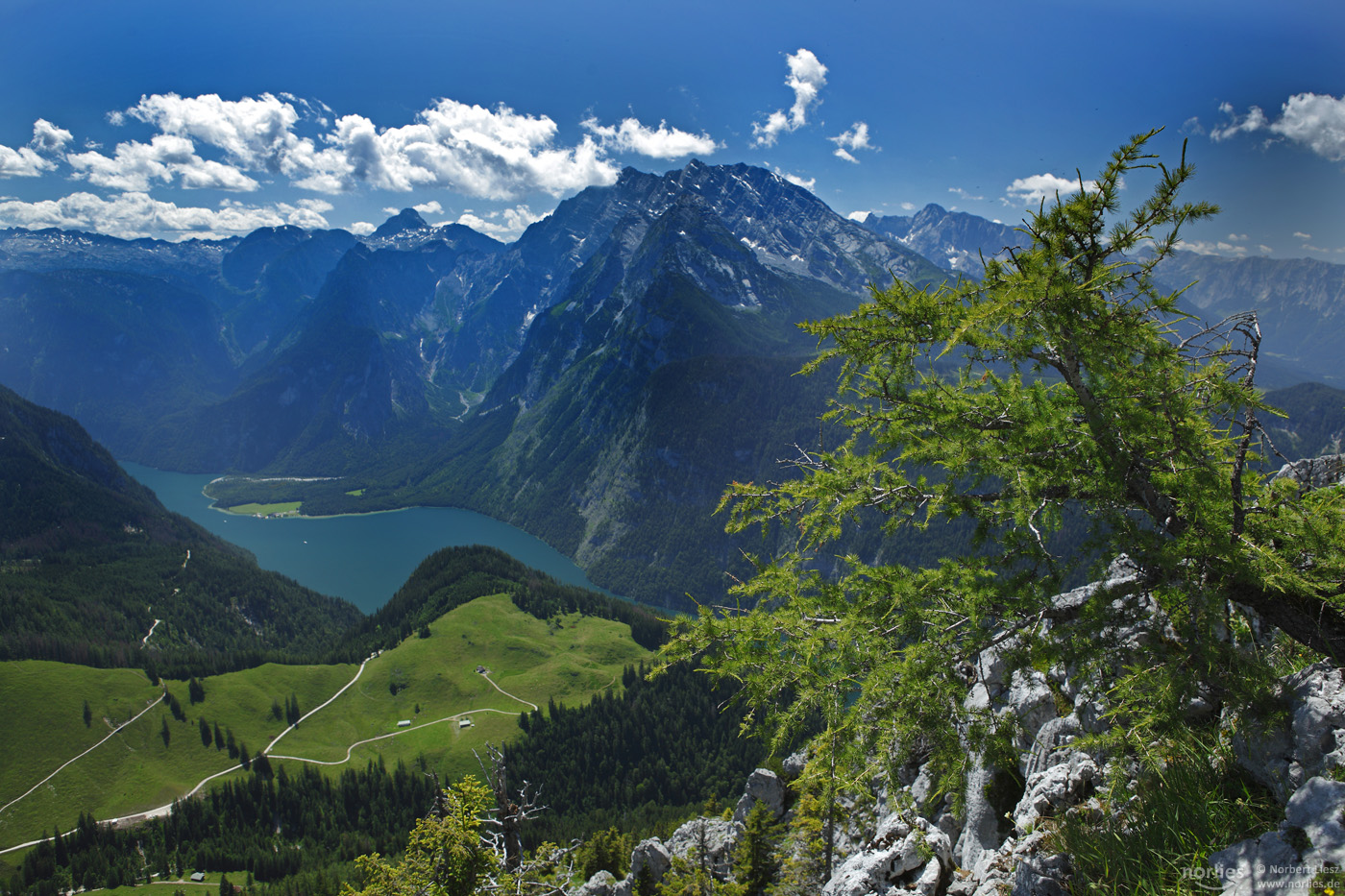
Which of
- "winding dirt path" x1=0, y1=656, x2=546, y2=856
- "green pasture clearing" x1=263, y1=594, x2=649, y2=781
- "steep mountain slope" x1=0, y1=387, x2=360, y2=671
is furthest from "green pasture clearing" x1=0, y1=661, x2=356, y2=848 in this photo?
"steep mountain slope" x1=0, y1=387, x2=360, y2=671

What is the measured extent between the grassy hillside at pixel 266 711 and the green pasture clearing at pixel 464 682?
0.30m

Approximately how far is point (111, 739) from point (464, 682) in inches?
2475

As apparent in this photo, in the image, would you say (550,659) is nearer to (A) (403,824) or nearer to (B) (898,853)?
(A) (403,824)

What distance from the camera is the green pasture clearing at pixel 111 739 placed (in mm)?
105125

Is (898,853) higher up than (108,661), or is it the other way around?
(898,853)

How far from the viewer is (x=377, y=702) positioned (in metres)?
131

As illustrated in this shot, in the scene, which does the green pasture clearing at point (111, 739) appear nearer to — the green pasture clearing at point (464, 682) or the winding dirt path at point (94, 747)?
A: the winding dirt path at point (94, 747)

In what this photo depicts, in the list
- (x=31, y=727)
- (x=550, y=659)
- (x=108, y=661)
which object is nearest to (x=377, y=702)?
(x=550, y=659)

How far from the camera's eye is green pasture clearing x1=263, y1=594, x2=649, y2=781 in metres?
118

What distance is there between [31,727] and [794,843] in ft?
519

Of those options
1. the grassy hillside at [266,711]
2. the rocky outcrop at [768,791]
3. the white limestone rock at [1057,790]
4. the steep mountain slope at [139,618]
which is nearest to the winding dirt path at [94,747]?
the grassy hillside at [266,711]

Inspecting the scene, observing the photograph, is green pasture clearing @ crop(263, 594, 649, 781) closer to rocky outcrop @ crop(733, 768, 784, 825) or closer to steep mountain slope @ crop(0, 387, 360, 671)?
steep mountain slope @ crop(0, 387, 360, 671)

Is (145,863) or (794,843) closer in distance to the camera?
(794,843)

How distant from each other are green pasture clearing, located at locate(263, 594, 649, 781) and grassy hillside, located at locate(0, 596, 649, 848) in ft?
0.97
